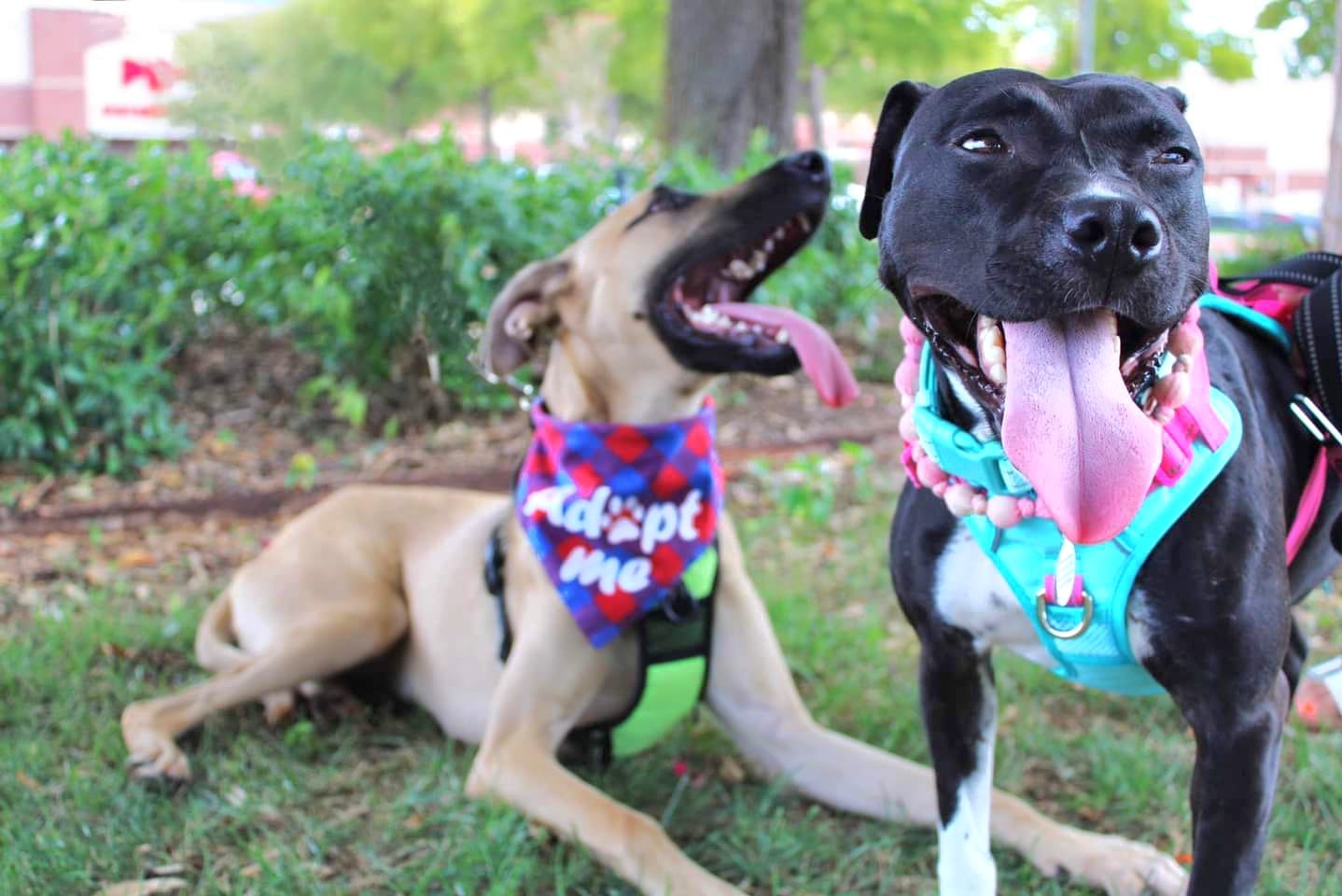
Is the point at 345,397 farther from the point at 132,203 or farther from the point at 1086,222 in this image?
the point at 1086,222

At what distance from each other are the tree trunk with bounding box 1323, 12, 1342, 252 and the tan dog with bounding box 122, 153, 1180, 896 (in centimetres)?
240

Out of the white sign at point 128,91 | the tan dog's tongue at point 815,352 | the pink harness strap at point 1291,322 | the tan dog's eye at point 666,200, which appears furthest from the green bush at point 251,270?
the white sign at point 128,91

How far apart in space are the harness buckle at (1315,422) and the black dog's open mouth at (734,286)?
1481 mm

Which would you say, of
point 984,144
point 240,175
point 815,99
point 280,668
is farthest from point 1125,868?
point 815,99

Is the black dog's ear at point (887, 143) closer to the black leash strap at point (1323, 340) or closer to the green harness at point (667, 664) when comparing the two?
the black leash strap at point (1323, 340)

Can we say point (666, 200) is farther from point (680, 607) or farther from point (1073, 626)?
point (1073, 626)

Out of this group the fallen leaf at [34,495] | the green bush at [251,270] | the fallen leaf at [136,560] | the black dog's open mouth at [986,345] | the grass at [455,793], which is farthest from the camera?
the green bush at [251,270]

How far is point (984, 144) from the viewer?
1.93 meters

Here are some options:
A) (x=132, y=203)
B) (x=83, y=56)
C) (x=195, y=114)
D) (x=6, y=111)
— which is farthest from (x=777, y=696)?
(x=6, y=111)

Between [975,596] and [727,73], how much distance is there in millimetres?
7929

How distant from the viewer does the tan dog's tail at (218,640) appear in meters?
4.07

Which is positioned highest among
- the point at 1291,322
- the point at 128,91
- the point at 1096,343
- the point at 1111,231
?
the point at 1111,231

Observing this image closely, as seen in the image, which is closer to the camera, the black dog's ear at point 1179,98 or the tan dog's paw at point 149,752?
the black dog's ear at point 1179,98

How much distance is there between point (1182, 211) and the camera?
75.1 inches
